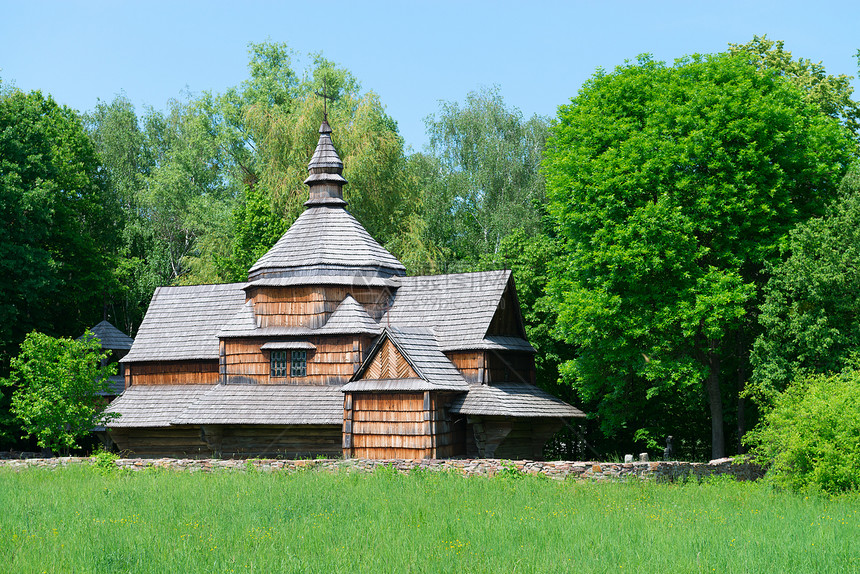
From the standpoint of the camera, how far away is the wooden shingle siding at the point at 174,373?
3444 cm

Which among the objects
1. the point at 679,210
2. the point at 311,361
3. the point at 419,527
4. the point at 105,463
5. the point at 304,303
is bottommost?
the point at 419,527

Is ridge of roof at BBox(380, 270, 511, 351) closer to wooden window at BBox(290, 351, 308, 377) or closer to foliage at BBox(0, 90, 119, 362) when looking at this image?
wooden window at BBox(290, 351, 308, 377)

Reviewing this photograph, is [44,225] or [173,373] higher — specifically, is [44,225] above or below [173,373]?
above

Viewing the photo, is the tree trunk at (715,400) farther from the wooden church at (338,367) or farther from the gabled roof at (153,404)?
the gabled roof at (153,404)

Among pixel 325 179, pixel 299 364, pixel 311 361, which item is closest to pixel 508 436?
pixel 311 361

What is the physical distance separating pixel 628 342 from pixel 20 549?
21.4 metres

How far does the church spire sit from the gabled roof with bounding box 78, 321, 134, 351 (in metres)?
12.2

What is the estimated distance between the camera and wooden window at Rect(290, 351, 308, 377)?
32.5 m

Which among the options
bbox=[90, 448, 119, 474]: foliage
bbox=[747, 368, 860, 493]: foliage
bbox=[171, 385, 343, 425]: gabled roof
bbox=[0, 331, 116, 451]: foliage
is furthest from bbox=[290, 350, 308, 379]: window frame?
bbox=[747, 368, 860, 493]: foliage

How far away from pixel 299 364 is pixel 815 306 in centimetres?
1763

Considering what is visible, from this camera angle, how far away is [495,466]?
77.8 feet

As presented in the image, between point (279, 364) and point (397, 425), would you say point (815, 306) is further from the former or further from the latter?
point (279, 364)

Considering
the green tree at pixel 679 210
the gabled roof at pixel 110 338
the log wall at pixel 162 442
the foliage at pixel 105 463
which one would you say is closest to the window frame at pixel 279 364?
the log wall at pixel 162 442

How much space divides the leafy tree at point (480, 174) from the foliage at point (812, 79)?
16.6 meters
